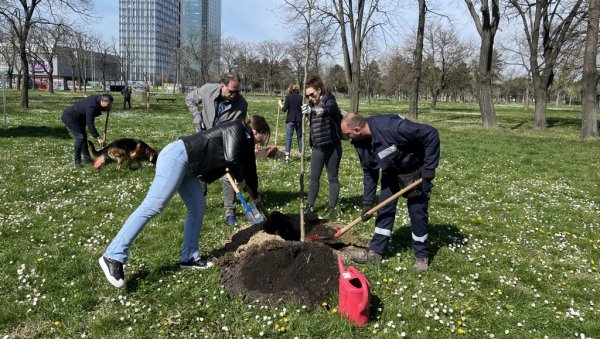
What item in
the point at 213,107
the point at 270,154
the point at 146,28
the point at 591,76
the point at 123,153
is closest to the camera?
the point at 213,107

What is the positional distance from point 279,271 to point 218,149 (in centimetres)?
147

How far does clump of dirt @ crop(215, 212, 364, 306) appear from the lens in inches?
170

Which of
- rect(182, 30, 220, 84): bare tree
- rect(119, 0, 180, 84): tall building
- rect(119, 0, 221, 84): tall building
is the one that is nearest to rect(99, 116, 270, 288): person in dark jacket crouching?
rect(182, 30, 220, 84): bare tree

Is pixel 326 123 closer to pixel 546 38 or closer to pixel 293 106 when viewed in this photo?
pixel 293 106

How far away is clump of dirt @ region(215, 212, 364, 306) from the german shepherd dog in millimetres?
5773

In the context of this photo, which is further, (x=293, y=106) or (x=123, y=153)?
(x=293, y=106)

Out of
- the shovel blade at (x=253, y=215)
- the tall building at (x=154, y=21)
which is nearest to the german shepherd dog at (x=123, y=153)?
the shovel blade at (x=253, y=215)

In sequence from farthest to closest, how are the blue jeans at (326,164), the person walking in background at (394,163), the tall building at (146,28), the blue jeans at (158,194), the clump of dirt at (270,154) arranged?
1. the tall building at (146,28)
2. the clump of dirt at (270,154)
3. the blue jeans at (326,164)
4. the person walking in background at (394,163)
5. the blue jeans at (158,194)

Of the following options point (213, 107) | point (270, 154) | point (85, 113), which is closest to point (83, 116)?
point (85, 113)

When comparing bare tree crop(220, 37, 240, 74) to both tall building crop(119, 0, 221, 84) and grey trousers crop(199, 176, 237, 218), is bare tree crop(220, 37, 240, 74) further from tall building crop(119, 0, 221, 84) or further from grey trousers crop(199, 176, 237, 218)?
grey trousers crop(199, 176, 237, 218)

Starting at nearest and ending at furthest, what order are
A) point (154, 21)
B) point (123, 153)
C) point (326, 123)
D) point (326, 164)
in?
point (326, 123), point (326, 164), point (123, 153), point (154, 21)

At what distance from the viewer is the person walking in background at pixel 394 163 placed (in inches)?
184

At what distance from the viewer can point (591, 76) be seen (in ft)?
60.1

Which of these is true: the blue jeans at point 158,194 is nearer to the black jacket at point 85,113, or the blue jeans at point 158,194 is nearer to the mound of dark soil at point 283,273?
the mound of dark soil at point 283,273
